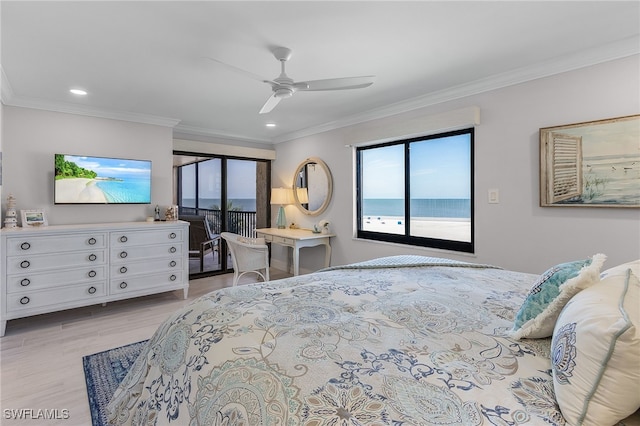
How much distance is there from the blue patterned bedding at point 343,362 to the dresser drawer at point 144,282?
215cm

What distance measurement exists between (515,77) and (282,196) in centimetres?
339

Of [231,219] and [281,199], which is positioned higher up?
[281,199]

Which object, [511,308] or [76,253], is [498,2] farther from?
[76,253]

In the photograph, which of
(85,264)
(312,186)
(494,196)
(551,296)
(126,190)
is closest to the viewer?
(551,296)

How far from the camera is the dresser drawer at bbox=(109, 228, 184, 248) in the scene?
3.49 metres

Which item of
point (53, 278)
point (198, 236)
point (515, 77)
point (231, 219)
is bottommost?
point (53, 278)

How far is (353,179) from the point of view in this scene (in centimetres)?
427

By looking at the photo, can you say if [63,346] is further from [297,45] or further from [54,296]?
[297,45]

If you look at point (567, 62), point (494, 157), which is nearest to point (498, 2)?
point (567, 62)

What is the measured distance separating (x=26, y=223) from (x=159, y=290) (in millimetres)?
1483

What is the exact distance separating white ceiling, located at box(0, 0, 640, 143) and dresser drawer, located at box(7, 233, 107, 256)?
1.43 m

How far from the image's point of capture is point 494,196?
2939 mm

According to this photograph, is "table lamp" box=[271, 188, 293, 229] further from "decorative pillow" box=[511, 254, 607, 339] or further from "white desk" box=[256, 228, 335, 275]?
"decorative pillow" box=[511, 254, 607, 339]

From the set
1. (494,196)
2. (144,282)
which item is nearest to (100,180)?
(144,282)
